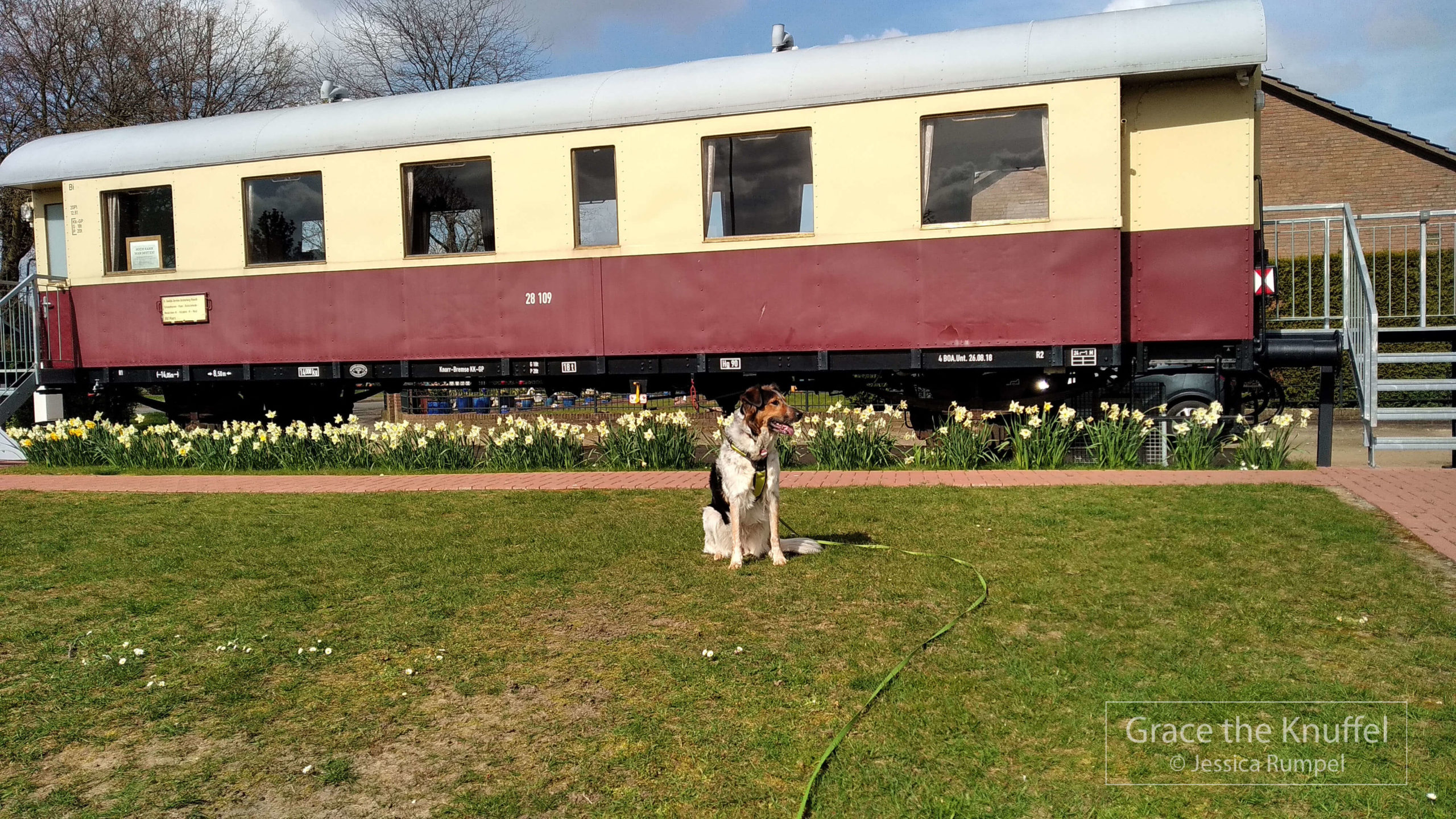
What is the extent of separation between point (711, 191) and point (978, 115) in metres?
2.53

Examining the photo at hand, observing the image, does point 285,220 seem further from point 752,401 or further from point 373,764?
point 373,764

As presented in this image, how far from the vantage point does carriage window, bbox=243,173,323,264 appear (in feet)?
36.4

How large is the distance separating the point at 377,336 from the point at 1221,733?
30.9 feet

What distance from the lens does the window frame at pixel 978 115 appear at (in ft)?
29.3

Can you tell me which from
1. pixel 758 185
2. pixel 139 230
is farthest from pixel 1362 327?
pixel 139 230

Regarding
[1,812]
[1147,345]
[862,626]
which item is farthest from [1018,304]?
[1,812]

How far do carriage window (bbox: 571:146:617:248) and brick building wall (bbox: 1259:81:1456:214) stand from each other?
20.4 m

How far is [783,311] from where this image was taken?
31.8ft

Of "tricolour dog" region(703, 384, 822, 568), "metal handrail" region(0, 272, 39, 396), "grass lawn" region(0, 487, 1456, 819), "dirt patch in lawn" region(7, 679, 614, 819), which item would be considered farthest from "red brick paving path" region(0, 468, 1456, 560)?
"dirt patch in lawn" region(7, 679, 614, 819)

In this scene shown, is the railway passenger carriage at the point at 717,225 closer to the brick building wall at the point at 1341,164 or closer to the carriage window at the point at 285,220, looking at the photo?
the carriage window at the point at 285,220

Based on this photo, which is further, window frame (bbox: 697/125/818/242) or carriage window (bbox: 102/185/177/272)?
carriage window (bbox: 102/185/177/272)

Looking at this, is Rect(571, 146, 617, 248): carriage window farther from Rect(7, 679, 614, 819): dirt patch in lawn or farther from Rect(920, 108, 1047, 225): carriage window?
Rect(7, 679, 614, 819): dirt patch in lawn

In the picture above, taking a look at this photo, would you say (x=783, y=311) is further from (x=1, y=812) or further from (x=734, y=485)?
(x=1, y=812)

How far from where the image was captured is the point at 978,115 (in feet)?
29.9
